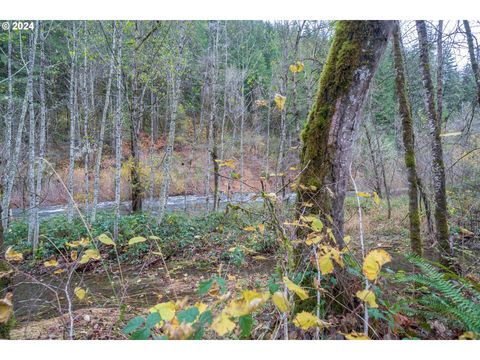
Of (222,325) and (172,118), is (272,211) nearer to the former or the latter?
(222,325)

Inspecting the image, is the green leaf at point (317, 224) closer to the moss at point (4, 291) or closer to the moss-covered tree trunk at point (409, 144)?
the moss at point (4, 291)

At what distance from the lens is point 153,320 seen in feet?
3.22

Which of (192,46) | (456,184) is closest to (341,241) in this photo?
(456,184)

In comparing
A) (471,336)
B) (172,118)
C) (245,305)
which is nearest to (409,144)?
(471,336)

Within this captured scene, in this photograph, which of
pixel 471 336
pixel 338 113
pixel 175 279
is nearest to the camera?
pixel 471 336

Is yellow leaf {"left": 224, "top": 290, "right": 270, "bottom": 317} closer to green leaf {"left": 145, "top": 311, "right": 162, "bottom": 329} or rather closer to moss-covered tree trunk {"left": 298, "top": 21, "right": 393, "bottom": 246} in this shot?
green leaf {"left": 145, "top": 311, "right": 162, "bottom": 329}

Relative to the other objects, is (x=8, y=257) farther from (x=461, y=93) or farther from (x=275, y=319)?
(x=461, y=93)

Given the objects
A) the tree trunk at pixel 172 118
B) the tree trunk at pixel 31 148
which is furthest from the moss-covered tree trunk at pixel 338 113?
the tree trunk at pixel 172 118

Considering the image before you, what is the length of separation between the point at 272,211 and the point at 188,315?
669 mm

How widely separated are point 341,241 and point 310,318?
2.52 ft

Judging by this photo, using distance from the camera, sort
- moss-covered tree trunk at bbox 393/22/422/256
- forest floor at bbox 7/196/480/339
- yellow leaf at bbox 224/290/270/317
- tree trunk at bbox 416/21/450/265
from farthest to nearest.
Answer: moss-covered tree trunk at bbox 393/22/422/256 < tree trunk at bbox 416/21/450/265 < forest floor at bbox 7/196/480/339 < yellow leaf at bbox 224/290/270/317

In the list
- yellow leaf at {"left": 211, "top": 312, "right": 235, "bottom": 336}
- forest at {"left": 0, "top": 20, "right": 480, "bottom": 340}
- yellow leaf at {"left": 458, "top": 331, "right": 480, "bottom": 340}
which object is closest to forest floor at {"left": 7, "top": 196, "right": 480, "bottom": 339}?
forest at {"left": 0, "top": 20, "right": 480, "bottom": 340}

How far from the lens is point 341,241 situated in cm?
170

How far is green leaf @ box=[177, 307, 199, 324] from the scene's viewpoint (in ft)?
3.01
